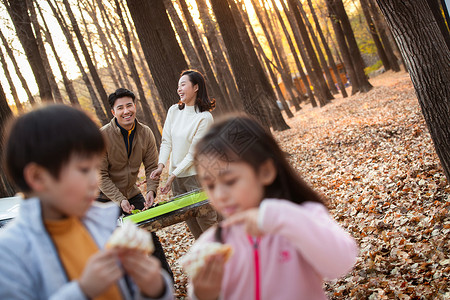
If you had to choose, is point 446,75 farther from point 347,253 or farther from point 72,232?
point 72,232

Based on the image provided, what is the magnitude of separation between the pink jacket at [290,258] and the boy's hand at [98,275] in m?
0.40

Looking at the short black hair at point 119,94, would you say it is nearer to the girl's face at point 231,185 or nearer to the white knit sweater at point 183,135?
the white knit sweater at point 183,135

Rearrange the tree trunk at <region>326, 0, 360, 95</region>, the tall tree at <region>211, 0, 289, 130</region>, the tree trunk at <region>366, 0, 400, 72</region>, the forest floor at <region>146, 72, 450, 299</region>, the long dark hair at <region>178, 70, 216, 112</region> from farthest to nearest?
the tree trunk at <region>366, 0, 400, 72</region>
the tree trunk at <region>326, 0, 360, 95</region>
the tall tree at <region>211, 0, 289, 130</region>
the long dark hair at <region>178, 70, 216, 112</region>
the forest floor at <region>146, 72, 450, 299</region>

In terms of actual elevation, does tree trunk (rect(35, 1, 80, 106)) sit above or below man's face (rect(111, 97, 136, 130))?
above

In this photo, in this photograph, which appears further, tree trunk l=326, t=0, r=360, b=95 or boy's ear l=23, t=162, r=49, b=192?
tree trunk l=326, t=0, r=360, b=95

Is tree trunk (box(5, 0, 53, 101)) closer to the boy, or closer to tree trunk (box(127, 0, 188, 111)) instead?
tree trunk (box(127, 0, 188, 111))

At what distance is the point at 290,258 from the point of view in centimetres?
163

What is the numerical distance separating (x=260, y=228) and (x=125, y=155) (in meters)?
3.45

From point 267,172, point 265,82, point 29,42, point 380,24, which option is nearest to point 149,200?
point 267,172

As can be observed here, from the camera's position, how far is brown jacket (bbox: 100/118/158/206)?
173 inches

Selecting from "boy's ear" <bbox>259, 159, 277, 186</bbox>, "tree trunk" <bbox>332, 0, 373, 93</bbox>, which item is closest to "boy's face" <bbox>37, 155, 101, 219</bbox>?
"boy's ear" <bbox>259, 159, 277, 186</bbox>

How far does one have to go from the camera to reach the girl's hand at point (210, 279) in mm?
1501

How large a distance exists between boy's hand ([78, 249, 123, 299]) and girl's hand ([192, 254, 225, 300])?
349 mm

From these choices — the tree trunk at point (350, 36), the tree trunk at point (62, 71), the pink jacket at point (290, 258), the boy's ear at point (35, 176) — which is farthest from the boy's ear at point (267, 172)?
the tree trunk at point (350, 36)
